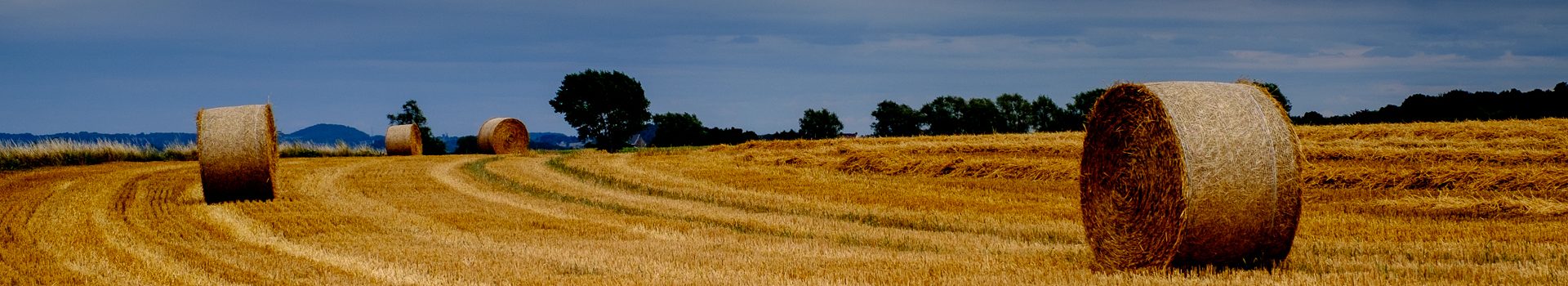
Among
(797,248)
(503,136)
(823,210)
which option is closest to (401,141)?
(503,136)

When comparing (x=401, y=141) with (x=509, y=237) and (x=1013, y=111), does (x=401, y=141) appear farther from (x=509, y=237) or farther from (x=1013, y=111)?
(x=1013, y=111)

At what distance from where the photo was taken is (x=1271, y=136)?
24.6 ft

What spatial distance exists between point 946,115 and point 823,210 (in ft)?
179

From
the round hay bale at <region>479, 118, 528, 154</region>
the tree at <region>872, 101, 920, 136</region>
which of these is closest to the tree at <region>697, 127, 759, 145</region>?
the tree at <region>872, 101, 920, 136</region>

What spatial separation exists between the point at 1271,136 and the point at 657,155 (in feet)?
66.6

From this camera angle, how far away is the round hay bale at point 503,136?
32.7 meters

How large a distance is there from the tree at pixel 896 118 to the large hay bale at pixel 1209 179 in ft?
192

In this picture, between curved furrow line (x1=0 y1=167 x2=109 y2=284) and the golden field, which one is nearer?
the golden field

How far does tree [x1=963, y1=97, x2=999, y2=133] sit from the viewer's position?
210 feet

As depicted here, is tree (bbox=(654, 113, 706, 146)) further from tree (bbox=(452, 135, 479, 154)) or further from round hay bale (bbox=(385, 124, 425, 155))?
round hay bale (bbox=(385, 124, 425, 155))

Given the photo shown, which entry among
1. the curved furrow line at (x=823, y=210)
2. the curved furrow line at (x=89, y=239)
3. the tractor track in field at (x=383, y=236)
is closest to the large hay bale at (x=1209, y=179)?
the tractor track in field at (x=383, y=236)

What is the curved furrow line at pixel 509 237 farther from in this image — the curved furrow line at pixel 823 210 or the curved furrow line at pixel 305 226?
the curved furrow line at pixel 823 210

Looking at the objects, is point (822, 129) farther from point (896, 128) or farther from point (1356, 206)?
point (1356, 206)

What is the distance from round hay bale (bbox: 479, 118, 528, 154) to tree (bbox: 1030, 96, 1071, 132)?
120 feet
